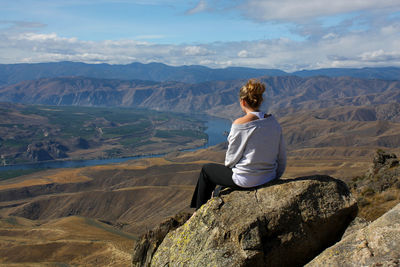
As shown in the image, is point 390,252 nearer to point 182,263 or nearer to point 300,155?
point 182,263

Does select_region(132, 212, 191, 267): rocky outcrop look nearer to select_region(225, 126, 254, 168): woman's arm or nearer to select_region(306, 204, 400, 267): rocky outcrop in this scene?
select_region(225, 126, 254, 168): woman's arm

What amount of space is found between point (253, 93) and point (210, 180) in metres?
2.40

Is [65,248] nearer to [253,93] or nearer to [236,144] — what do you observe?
[236,144]

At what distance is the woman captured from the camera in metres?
7.89

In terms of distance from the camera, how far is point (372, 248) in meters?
6.30

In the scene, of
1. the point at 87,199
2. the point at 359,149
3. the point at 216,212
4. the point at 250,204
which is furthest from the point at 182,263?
the point at 359,149

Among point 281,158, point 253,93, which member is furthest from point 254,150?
point 253,93

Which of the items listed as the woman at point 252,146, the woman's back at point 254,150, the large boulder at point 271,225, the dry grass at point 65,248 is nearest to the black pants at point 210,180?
the woman at point 252,146

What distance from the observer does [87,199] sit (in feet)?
317

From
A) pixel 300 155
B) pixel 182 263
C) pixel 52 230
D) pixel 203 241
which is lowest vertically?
pixel 300 155

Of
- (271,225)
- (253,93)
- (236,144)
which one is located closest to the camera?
(271,225)

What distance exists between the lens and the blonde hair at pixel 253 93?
7.83 meters

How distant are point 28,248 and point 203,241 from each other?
42.2 meters

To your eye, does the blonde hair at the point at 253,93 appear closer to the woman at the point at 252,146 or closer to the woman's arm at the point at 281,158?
the woman at the point at 252,146
